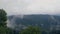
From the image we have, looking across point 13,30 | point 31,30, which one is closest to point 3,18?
point 13,30

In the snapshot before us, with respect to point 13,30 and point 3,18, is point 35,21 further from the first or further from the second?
point 3,18

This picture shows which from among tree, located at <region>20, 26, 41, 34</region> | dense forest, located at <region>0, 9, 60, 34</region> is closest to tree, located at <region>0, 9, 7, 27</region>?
dense forest, located at <region>0, 9, 60, 34</region>

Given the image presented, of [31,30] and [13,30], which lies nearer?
[31,30]

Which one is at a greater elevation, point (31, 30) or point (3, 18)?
point (3, 18)

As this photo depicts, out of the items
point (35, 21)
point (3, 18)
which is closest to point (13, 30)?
point (3, 18)

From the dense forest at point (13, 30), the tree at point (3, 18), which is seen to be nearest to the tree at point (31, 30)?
the dense forest at point (13, 30)

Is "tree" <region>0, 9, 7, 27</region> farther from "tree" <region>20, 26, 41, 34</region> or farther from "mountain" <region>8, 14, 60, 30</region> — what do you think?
"tree" <region>20, 26, 41, 34</region>

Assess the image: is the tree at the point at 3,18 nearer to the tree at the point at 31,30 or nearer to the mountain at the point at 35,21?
the mountain at the point at 35,21

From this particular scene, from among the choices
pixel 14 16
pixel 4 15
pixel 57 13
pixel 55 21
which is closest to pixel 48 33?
pixel 55 21

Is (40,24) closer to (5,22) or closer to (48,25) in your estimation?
(48,25)
